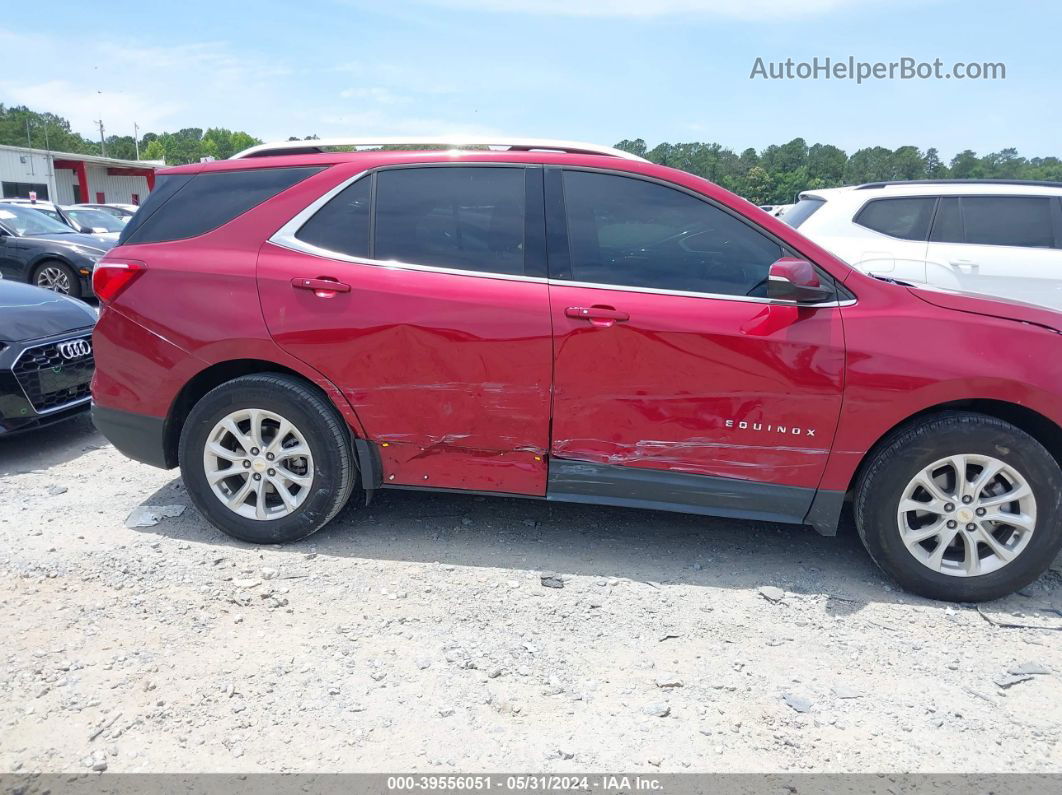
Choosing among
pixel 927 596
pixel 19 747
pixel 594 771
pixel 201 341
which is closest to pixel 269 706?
pixel 19 747

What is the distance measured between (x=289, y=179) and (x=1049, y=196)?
244 inches

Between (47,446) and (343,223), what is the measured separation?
309cm

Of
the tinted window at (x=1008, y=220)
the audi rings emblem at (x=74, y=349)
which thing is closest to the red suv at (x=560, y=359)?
the audi rings emblem at (x=74, y=349)

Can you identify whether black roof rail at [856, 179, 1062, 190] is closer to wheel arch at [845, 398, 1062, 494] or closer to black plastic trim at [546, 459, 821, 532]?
wheel arch at [845, 398, 1062, 494]

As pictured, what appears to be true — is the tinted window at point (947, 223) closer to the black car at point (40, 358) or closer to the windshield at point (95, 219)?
the black car at point (40, 358)

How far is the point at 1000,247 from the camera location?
21.0 feet

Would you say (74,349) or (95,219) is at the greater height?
(95,219)

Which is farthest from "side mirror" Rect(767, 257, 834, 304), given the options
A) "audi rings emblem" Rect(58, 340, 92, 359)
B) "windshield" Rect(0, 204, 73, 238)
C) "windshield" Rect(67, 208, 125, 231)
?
"windshield" Rect(67, 208, 125, 231)

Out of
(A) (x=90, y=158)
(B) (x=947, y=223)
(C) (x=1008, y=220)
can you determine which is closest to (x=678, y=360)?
(B) (x=947, y=223)

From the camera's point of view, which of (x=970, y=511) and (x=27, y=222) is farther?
(x=27, y=222)

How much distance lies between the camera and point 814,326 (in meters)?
3.24

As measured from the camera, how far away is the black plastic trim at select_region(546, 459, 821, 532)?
3.38 m

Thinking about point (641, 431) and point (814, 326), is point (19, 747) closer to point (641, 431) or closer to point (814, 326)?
point (641, 431)

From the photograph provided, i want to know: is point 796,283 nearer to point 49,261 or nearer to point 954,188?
point 954,188
